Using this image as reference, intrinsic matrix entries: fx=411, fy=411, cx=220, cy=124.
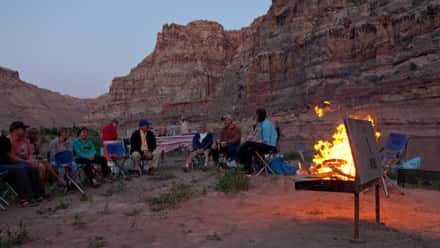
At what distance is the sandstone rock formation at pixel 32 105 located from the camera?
82.5 m

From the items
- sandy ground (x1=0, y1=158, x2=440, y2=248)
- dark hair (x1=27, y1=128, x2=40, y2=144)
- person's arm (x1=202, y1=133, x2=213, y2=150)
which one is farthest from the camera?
person's arm (x1=202, y1=133, x2=213, y2=150)

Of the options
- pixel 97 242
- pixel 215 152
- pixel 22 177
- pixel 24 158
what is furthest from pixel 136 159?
pixel 97 242

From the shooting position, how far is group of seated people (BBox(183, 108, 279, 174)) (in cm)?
893

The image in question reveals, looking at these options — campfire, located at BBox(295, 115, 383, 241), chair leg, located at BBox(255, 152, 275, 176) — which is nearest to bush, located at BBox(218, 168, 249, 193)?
chair leg, located at BBox(255, 152, 275, 176)

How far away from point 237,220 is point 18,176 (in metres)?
3.72

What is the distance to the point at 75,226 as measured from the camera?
5152 millimetres

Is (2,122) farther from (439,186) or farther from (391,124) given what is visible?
(439,186)

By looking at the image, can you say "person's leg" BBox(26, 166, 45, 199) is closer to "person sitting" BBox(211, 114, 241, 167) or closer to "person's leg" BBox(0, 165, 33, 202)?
"person's leg" BBox(0, 165, 33, 202)

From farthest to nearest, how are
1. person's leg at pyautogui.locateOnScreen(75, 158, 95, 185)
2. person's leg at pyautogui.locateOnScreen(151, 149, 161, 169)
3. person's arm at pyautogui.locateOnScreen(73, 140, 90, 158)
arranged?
person's leg at pyautogui.locateOnScreen(151, 149, 161, 169) → person's arm at pyautogui.locateOnScreen(73, 140, 90, 158) → person's leg at pyautogui.locateOnScreen(75, 158, 95, 185)

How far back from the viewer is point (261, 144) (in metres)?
8.85

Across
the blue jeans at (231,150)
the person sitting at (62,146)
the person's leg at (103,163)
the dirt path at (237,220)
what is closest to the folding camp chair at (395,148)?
the dirt path at (237,220)

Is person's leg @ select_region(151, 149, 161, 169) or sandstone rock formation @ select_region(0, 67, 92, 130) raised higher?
sandstone rock formation @ select_region(0, 67, 92, 130)

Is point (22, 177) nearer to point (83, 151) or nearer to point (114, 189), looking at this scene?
point (114, 189)

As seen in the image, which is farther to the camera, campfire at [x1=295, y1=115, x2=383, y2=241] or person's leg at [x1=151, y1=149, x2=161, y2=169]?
person's leg at [x1=151, y1=149, x2=161, y2=169]
